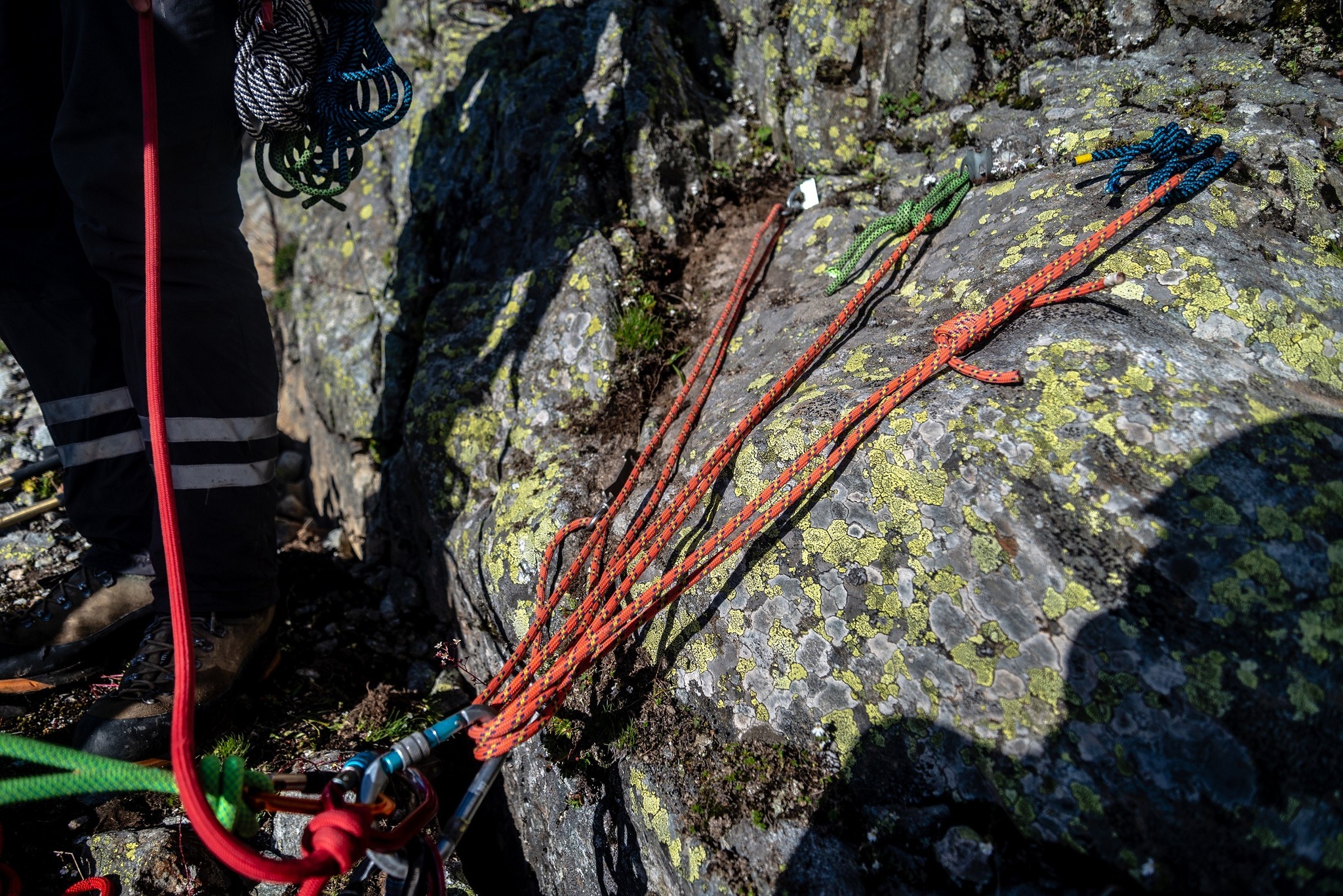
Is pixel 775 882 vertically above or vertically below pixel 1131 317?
below

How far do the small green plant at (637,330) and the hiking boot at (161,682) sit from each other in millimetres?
2046

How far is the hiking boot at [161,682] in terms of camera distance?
8.22 ft

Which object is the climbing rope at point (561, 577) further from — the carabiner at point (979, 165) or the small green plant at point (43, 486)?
the small green plant at point (43, 486)

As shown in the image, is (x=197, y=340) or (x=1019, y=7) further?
(x=1019, y=7)

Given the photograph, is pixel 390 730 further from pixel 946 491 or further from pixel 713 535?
pixel 946 491

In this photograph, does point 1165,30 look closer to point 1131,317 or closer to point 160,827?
point 1131,317

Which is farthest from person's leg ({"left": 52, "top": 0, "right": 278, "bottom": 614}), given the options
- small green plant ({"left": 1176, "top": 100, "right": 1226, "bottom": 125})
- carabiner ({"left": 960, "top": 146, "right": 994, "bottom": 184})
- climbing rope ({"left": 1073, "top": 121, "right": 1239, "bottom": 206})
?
small green plant ({"left": 1176, "top": 100, "right": 1226, "bottom": 125})

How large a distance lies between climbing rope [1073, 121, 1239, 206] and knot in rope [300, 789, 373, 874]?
325cm

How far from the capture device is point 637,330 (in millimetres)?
3586

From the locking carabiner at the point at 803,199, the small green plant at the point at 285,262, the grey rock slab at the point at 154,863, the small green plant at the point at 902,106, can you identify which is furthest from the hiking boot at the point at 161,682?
the small green plant at the point at 902,106

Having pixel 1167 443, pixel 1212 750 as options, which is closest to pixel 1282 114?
pixel 1167 443

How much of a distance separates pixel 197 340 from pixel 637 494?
1.86 metres

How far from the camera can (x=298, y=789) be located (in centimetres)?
185

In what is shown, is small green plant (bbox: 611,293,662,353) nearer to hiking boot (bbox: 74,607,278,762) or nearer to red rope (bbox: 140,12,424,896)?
red rope (bbox: 140,12,424,896)
